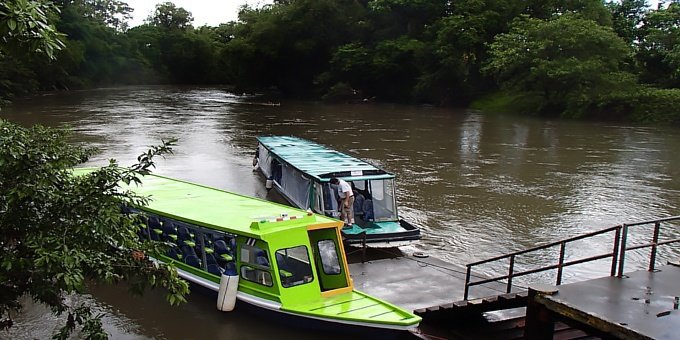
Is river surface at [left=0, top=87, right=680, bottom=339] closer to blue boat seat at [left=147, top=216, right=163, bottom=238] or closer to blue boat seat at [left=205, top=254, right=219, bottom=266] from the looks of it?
blue boat seat at [left=205, top=254, right=219, bottom=266]

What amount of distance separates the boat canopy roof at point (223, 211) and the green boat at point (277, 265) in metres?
0.02

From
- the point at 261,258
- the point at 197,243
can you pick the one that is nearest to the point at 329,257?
the point at 261,258

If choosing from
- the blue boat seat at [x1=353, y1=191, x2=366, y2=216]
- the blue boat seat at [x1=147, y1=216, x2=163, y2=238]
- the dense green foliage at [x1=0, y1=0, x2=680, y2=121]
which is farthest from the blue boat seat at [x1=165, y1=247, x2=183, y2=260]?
the dense green foliage at [x1=0, y1=0, x2=680, y2=121]

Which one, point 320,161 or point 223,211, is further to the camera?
point 320,161

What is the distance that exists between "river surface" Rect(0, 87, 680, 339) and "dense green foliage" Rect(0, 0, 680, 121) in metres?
3.45

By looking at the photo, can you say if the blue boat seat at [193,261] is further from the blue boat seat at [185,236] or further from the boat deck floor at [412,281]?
the boat deck floor at [412,281]

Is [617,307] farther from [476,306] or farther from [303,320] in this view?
[303,320]

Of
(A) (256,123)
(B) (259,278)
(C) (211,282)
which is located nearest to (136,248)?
(B) (259,278)

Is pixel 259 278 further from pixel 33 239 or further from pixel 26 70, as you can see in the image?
pixel 26 70

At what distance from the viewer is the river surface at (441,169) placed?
499 inches

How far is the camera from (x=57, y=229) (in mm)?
5387

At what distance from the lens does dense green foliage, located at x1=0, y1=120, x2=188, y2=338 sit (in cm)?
512

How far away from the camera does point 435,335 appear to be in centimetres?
1020

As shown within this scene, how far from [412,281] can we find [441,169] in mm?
14824
